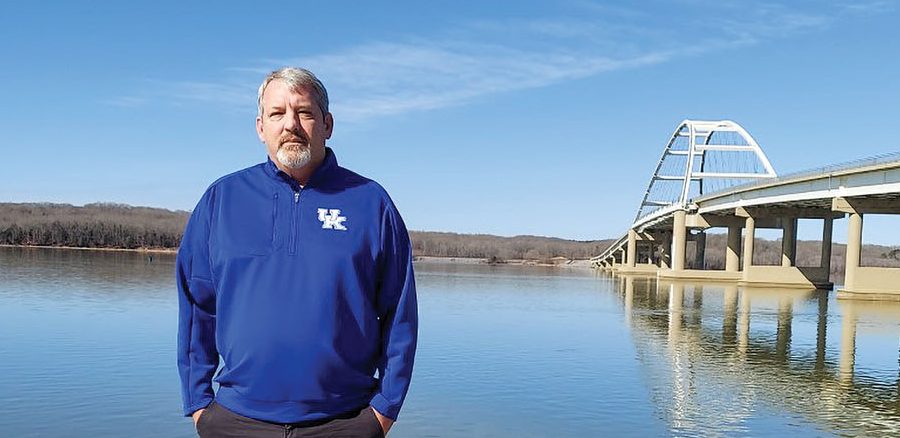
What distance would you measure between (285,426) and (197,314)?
656 mm

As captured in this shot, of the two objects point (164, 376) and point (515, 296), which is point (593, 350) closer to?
point (164, 376)

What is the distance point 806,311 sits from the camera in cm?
3703

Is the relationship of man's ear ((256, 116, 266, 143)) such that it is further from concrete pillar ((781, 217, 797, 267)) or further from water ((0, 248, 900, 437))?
concrete pillar ((781, 217, 797, 267))

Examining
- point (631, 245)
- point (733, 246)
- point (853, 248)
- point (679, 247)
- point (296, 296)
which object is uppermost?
→ point (631, 245)

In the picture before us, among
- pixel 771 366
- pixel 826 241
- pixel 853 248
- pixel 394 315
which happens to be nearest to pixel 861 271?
pixel 853 248

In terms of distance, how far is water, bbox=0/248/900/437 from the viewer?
12680 mm

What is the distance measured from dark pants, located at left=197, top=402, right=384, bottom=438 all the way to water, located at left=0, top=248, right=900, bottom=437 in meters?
8.39

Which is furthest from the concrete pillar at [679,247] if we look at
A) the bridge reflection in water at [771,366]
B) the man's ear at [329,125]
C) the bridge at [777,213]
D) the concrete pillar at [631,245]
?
the man's ear at [329,125]

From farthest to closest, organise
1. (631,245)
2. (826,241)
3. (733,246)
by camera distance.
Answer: (631,245), (733,246), (826,241)

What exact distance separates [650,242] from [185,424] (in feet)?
376

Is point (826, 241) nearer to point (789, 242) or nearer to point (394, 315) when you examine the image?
point (789, 242)

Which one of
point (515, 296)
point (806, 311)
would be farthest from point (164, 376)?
point (515, 296)

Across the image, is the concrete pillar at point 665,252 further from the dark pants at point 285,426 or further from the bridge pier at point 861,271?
the dark pants at point 285,426

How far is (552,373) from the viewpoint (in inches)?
712
